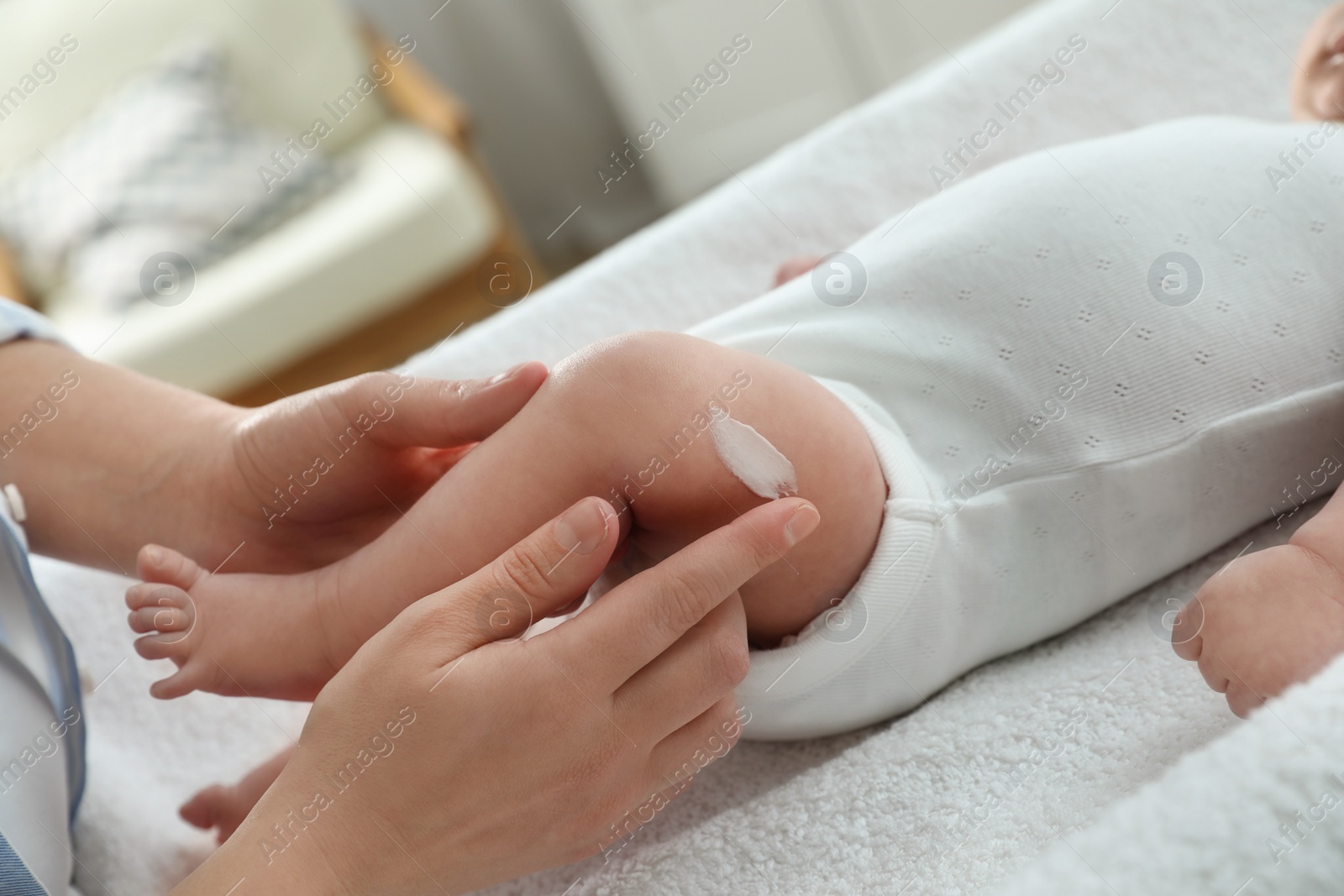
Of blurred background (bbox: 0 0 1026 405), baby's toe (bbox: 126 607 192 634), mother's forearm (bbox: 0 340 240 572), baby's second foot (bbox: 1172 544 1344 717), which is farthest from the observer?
blurred background (bbox: 0 0 1026 405)

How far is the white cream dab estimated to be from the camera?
60cm

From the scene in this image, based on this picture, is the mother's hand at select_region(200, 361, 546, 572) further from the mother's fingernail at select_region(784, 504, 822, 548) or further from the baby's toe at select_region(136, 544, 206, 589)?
the mother's fingernail at select_region(784, 504, 822, 548)

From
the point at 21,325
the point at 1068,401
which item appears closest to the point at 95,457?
the point at 21,325

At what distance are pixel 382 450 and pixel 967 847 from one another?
0.47 meters

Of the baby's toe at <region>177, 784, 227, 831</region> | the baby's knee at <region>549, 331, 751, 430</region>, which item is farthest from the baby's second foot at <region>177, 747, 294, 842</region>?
the baby's knee at <region>549, 331, 751, 430</region>

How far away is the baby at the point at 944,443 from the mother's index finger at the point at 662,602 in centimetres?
7

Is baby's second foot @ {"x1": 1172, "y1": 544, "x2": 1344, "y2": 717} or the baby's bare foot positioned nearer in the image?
baby's second foot @ {"x1": 1172, "y1": 544, "x2": 1344, "y2": 717}

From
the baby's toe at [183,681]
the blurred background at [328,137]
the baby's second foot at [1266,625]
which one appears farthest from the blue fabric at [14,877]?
the blurred background at [328,137]

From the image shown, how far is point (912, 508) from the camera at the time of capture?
2.11 feet

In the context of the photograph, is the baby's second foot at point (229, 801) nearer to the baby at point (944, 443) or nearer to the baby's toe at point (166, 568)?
the baby at point (944, 443)

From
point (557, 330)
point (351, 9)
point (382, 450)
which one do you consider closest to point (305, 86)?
point (351, 9)

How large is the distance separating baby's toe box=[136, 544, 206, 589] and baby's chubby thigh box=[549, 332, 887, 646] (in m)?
0.29

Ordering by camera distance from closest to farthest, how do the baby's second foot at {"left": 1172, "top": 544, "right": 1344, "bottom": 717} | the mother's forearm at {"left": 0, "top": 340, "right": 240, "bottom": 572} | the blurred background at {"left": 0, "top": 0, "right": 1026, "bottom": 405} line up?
the baby's second foot at {"left": 1172, "top": 544, "right": 1344, "bottom": 717} < the mother's forearm at {"left": 0, "top": 340, "right": 240, "bottom": 572} < the blurred background at {"left": 0, "top": 0, "right": 1026, "bottom": 405}

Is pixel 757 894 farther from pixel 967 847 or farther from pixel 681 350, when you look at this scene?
pixel 681 350
